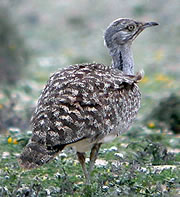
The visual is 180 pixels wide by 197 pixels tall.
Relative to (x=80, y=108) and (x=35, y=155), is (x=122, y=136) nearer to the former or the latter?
(x=80, y=108)

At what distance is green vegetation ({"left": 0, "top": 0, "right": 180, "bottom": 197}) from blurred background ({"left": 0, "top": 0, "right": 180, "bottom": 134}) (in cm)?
2

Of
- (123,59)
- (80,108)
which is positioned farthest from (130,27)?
(80,108)

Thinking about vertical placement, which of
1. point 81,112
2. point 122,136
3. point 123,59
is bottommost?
point 122,136

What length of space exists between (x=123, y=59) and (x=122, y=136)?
2188 millimetres

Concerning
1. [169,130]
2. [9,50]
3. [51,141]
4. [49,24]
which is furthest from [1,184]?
[49,24]

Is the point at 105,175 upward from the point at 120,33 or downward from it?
downward

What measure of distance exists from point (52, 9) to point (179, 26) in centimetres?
777

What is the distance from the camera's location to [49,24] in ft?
81.3

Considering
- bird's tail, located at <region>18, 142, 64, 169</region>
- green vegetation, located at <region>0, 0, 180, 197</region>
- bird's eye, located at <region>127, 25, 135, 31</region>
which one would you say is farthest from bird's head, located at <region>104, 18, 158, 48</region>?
bird's tail, located at <region>18, 142, 64, 169</region>

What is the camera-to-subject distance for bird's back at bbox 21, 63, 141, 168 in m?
5.62

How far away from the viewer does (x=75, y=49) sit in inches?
826

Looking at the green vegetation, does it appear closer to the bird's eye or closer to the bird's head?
the bird's head

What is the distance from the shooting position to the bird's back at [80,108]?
221 inches

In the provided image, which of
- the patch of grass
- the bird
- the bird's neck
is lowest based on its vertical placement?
the patch of grass
